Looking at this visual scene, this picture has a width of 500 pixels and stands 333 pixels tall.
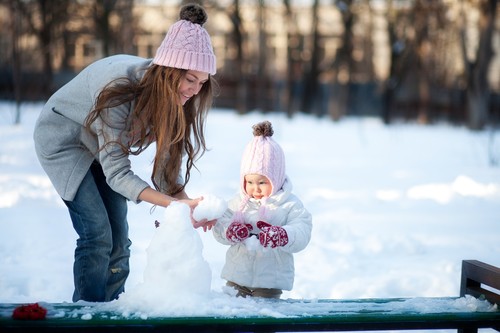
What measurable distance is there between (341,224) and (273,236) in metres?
3.63

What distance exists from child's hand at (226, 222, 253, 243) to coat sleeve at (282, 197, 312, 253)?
0.65 ft

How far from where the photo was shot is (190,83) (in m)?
3.06

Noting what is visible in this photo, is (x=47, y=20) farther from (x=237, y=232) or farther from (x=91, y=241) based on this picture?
(x=237, y=232)

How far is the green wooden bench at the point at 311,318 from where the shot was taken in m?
2.45

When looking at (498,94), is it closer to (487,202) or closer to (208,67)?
(487,202)

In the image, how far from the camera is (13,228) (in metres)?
5.97

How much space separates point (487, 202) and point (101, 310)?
6.78 metres

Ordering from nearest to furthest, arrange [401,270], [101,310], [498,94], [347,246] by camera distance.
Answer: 1. [101,310]
2. [401,270]
3. [347,246]
4. [498,94]

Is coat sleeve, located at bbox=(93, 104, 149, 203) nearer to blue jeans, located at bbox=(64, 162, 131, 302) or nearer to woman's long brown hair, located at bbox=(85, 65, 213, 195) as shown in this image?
woman's long brown hair, located at bbox=(85, 65, 213, 195)

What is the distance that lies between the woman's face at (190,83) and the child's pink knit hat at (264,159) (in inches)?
22.7

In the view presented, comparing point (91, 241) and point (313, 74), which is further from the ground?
point (313, 74)

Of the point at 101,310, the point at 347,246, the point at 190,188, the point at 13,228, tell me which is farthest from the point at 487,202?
the point at 101,310

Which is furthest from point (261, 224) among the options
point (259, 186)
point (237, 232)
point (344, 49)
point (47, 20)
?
point (47, 20)

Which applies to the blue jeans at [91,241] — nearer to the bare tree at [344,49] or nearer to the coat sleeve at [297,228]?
the coat sleeve at [297,228]
